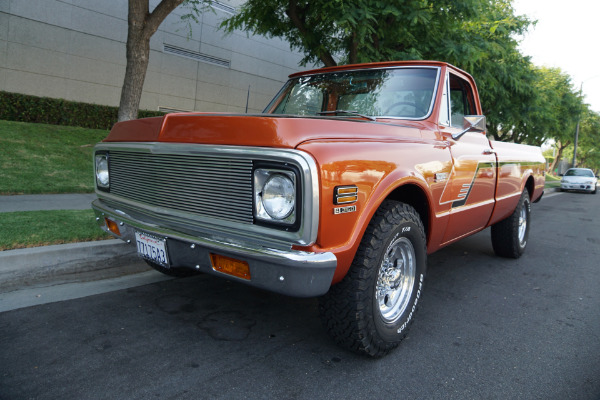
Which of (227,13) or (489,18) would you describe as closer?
(489,18)

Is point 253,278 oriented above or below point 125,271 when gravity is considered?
above

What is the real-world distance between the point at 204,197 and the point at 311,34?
8235 mm

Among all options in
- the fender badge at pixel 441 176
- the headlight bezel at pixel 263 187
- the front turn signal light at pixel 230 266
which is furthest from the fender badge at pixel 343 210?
the fender badge at pixel 441 176

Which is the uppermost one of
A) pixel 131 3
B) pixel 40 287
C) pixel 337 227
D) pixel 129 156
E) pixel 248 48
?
pixel 248 48

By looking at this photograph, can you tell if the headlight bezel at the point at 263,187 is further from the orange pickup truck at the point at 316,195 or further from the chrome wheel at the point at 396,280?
the chrome wheel at the point at 396,280

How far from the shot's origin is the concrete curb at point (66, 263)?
3471 mm

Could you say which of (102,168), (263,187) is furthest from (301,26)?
(263,187)

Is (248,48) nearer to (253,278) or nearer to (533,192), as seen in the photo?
(533,192)

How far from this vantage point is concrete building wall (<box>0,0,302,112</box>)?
38.8ft

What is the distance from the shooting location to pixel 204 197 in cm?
231

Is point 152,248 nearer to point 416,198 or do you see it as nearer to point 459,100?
point 416,198

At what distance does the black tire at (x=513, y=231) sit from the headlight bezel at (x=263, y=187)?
383cm

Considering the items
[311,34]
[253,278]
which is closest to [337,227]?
[253,278]

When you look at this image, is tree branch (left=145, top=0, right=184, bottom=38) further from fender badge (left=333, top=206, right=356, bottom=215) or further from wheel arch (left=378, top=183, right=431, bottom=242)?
fender badge (left=333, top=206, right=356, bottom=215)
